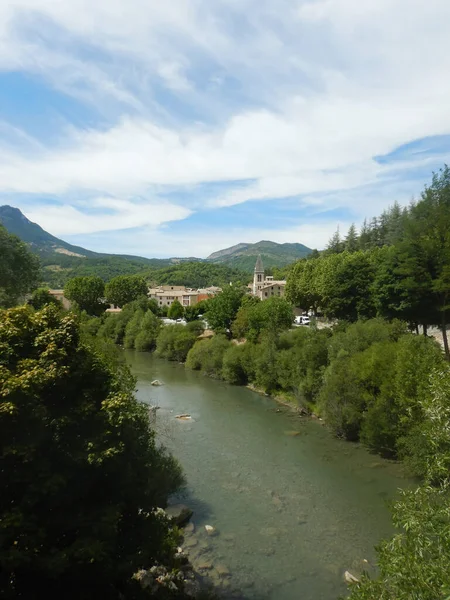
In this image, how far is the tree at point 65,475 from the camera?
25.7 ft

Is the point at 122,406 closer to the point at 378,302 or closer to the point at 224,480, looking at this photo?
the point at 224,480

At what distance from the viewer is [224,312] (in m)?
50.3

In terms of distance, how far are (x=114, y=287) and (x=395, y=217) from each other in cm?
5830

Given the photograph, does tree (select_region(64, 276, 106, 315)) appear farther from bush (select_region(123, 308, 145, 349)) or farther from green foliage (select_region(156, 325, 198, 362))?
green foliage (select_region(156, 325, 198, 362))

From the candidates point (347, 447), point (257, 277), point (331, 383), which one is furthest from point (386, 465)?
point (257, 277)

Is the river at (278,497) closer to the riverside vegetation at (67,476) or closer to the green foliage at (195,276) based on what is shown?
the riverside vegetation at (67,476)

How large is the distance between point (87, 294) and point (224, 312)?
44.8m

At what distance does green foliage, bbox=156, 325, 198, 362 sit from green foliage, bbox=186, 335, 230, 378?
338cm

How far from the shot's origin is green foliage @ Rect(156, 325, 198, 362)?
165 ft

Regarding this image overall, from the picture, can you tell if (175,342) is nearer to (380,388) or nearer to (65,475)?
(380,388)

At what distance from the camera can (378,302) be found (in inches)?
1326

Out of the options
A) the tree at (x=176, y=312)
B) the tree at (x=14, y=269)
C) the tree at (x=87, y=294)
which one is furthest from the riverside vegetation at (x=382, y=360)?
the tree at (x=87, y=294)

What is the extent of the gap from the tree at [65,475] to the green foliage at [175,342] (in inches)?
1578

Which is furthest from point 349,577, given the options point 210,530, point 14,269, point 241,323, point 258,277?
point 258,277
